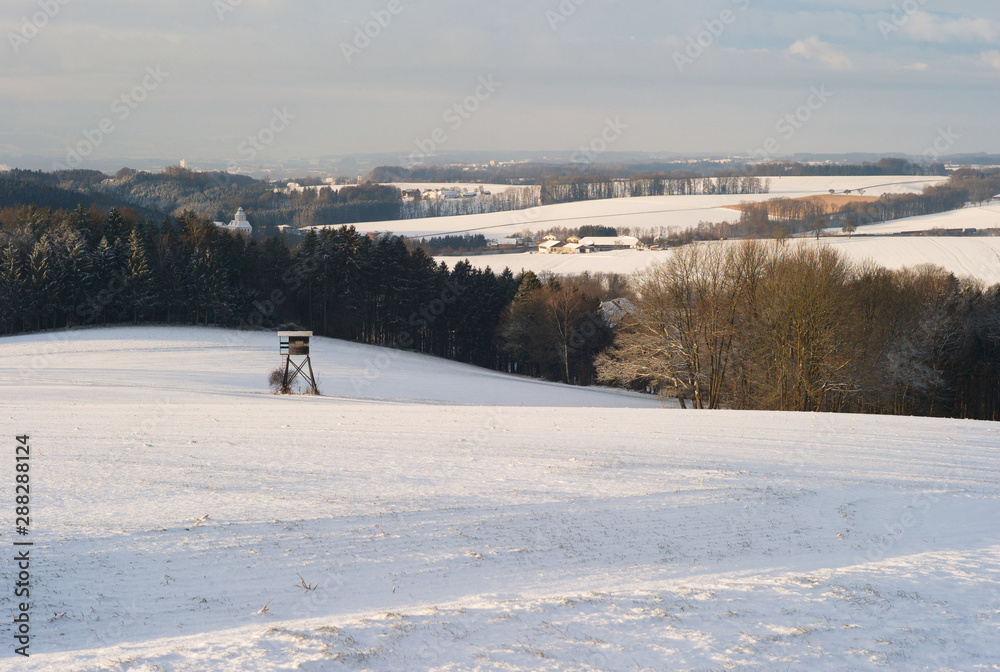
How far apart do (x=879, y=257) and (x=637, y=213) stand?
74413 millimetres

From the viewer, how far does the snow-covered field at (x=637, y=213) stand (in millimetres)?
141750

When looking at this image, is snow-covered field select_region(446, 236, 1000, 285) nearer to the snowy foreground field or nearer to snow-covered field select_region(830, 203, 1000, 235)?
snow-covered field select_region(830, 203, 1000, 235)

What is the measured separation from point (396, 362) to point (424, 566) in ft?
146

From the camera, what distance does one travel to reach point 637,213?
158250mm

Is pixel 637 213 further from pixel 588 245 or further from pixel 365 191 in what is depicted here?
pixel 365 191

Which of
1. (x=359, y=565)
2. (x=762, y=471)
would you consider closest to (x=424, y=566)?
(x=359, y=565)

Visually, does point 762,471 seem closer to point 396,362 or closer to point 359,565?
point 359,565

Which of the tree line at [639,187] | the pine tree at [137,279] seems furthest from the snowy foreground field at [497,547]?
→ the tree line at [639,187]

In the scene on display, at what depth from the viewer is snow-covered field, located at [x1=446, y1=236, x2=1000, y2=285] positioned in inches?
3276

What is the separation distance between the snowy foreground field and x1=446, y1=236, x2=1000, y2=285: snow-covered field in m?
67.7

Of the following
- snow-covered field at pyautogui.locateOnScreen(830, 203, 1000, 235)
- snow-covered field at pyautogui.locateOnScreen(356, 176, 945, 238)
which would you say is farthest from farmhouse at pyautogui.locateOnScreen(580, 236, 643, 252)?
snow-covered field at pyautogui.locateOnScreen(830, 203, 1000, 235)

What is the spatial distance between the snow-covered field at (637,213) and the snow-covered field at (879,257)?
79.3 ft

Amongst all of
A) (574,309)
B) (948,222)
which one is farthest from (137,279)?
(948,222)

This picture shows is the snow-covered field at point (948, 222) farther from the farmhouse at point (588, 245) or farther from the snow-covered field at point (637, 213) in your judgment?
the farmhouse at point (588, 245)
